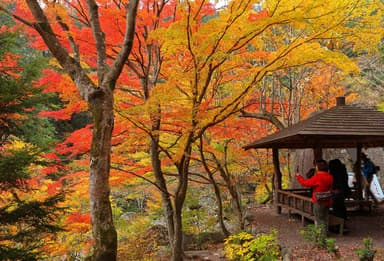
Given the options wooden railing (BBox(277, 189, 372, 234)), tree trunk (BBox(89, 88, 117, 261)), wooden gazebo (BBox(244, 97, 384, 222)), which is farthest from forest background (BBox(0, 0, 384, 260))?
wooden railing (BBox(277, 189, 372, 234))

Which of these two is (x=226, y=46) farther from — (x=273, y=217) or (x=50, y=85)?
(x=273, y=217)

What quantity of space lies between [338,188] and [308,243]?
183cm

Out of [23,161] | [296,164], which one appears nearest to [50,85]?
[23,161]

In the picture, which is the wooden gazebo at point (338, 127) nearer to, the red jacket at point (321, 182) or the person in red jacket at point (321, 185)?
the person in red jacket at point (321, 185)

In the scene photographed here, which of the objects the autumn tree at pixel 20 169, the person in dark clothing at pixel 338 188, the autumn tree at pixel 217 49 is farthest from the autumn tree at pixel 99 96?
the person in dark clothing at pixel 338 188

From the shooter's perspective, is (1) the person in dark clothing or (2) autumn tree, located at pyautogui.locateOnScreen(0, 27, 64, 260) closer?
(2) autumn tree, located at pyautogui.locateOnScreen(0, 27, 64, 260)

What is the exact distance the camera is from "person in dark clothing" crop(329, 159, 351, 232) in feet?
26.9

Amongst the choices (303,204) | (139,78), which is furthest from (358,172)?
(139,78)

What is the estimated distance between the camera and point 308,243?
737 centimetres

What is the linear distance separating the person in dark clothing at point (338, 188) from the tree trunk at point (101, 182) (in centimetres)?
521

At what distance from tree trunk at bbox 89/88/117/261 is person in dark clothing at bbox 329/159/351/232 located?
521 cm

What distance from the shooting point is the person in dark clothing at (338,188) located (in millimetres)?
8211

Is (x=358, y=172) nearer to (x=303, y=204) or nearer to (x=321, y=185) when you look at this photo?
(x=303, y=204)

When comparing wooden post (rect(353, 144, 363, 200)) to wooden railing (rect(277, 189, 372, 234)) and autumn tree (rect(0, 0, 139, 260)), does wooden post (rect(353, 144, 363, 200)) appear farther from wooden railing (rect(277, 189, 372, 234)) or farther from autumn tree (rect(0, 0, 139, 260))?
autumn tree (rect(0, 0, 139, 260))
